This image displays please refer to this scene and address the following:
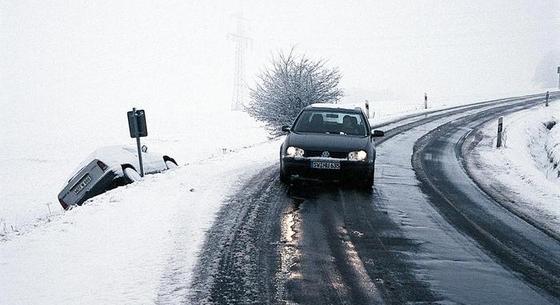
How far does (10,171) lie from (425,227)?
90.0 ft

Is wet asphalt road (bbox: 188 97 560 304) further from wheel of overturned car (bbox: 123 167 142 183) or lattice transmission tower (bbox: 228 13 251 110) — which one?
lattice transmission tower (bbox: 228 13 251 110)

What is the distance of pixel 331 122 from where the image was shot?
9.30 m

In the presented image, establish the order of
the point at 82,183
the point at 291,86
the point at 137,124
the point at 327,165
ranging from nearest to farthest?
the point at 327,165 → the point at 137,124 → the point at 82,183 → the point at 291,86

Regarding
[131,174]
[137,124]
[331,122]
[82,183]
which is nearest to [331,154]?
[331,122]

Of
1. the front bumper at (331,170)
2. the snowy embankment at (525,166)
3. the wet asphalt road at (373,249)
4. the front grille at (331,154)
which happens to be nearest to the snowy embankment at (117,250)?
the wet asphalt road at (373,249)

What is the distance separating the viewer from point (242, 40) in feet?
245

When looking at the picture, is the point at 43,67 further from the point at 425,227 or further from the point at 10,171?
the point at 425,227

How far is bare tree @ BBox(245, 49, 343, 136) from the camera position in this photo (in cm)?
2383

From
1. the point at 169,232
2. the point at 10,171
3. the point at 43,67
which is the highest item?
the point at 43,67

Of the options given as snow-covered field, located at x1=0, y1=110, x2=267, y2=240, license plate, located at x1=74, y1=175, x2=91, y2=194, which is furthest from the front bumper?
snow-covered field, located at x1=0, y1=110, x2=267, y2=240

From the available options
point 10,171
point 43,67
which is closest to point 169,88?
point 43,67

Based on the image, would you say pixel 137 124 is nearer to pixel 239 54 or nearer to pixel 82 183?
pixel 82 183

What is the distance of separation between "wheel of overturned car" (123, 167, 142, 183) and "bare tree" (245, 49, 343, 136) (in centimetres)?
1382

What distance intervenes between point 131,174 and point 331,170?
214 inches
